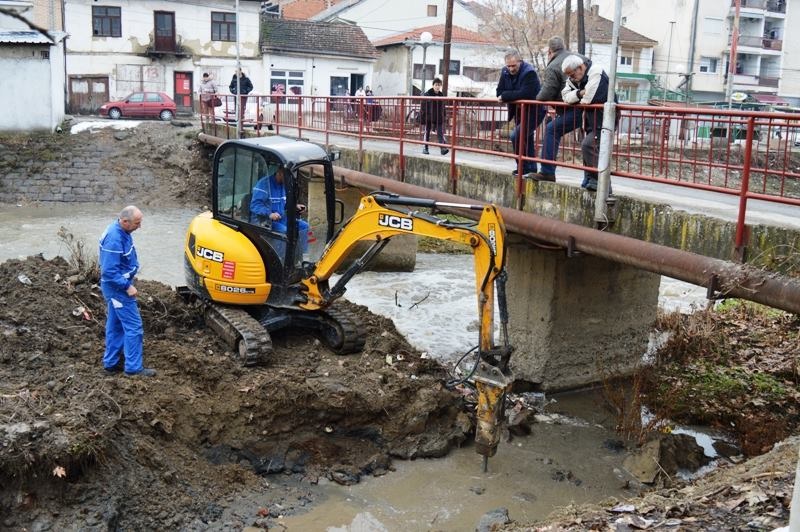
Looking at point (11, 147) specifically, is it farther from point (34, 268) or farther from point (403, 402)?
point (403, 402)

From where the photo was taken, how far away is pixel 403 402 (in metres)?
9.32

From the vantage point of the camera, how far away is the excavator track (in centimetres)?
943

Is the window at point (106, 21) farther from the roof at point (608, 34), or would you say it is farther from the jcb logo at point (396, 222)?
the jcb logo at point (396, 222)

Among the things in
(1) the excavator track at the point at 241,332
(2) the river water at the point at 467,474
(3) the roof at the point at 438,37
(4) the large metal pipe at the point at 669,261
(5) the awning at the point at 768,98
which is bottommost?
(2) the river water at the point at 467,474

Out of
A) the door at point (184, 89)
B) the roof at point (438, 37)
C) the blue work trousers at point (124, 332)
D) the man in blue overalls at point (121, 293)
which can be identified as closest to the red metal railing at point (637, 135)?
the man in blue overalls at point (121, 293)

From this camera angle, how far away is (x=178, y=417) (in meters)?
8.38

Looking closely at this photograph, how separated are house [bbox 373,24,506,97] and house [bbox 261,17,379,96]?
2100 millimetres

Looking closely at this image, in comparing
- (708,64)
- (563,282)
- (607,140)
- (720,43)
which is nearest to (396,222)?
(607,140)

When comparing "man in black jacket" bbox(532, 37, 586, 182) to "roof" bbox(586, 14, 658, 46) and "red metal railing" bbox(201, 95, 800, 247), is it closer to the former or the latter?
"red metal railing" bbox(201, 95, 800, 247)

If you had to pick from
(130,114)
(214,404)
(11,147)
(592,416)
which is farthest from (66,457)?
(130,114)

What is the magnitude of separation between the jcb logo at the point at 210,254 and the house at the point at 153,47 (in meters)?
29.7

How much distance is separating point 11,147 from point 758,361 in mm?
23515

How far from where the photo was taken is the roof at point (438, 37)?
47.9m

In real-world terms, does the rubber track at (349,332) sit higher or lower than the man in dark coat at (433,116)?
lower
